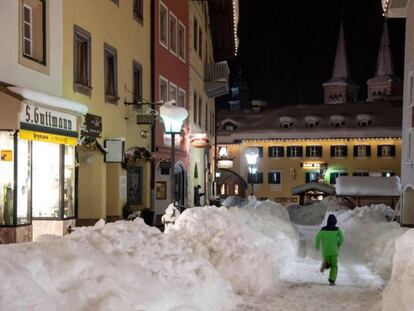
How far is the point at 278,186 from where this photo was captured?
58.3 m

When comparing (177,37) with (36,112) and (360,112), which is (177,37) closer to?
(36,112)

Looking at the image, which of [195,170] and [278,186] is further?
[278,186]

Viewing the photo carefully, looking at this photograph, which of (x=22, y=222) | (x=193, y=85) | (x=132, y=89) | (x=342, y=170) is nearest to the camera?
(x=22, y=222)

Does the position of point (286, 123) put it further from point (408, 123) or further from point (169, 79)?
point (169, 79)

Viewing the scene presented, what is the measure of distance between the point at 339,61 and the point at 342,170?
3028 centimetres

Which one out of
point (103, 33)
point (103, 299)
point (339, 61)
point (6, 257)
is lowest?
point (103, 299)

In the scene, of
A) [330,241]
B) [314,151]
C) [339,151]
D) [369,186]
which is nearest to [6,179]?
[330,241]

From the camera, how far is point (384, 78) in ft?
264

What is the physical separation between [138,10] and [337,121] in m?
42.3

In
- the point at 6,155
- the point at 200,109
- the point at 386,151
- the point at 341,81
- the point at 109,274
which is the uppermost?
the point at 341,81

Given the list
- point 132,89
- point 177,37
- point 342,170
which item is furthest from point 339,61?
point 132,89

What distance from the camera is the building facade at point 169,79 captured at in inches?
823

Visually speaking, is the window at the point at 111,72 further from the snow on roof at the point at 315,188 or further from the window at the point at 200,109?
the snow on roof at the point at 315,188

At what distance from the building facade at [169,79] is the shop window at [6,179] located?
27.5 feet
